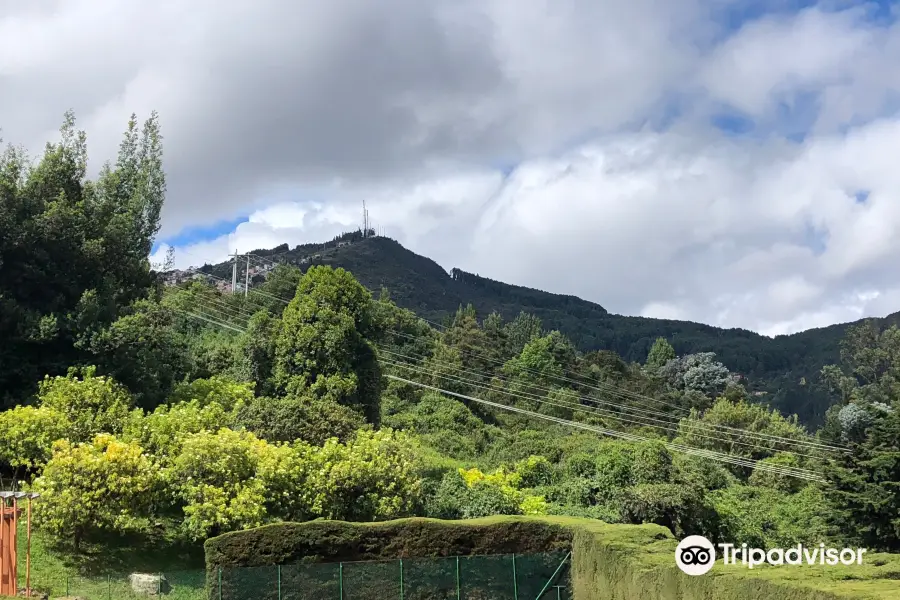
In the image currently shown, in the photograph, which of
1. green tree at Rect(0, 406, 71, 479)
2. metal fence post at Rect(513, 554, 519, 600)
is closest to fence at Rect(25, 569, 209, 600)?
green tree at Rect(0, 406, 71, 479)

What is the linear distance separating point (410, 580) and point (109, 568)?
8594 millimetres

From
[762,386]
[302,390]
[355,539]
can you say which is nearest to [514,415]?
[302,390]

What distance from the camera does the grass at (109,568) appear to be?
21.4 m

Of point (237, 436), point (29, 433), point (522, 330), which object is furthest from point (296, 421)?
point (522, 330)

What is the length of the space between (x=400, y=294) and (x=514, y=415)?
90.6m

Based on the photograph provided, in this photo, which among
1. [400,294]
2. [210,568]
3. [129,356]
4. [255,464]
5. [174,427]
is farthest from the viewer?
[400,294]

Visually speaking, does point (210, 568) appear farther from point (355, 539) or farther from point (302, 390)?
point (302, 390)

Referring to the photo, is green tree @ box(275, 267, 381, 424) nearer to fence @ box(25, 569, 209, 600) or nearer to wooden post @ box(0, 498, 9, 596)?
fence @ box(25, 569, 209, 600)

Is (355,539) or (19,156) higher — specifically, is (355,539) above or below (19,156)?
below

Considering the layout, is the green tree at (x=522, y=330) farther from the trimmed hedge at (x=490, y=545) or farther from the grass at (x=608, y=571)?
the trimmed hedge at (x=490, y=545)

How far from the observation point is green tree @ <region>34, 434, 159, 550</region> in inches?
879

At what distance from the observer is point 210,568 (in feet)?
65.4

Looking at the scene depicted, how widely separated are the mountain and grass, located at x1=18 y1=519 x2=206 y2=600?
107 metres

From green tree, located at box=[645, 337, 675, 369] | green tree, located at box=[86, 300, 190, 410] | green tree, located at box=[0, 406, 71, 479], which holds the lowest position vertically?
green tree, located at box=[0, 406, 71, 479]
